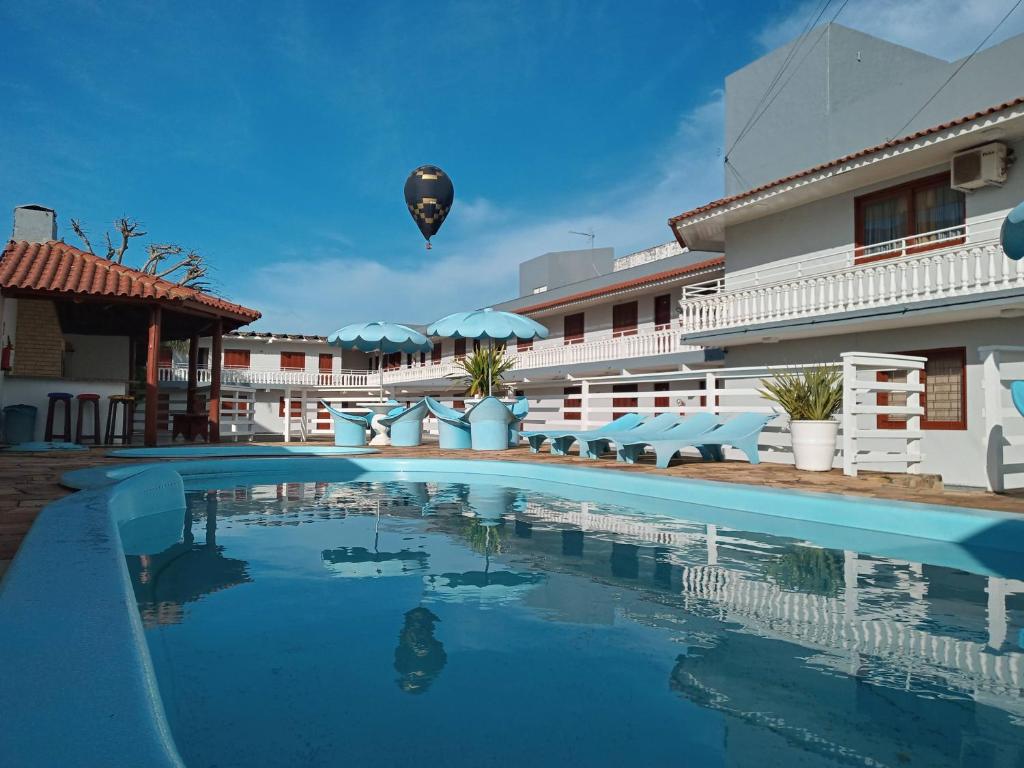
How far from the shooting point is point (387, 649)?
2.68m

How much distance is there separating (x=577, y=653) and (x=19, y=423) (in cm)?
1231

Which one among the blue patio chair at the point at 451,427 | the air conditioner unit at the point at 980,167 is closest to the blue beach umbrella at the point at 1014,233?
the air conditioner unit at the point at 980,167

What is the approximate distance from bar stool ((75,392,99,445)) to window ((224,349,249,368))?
2427 cm

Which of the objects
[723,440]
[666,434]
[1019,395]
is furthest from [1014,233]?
[666,434]

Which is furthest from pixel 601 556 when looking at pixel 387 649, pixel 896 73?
pixel 896 73

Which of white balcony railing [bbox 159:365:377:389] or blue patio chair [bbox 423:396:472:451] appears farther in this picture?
white balcony railing [bbox 159:365:377:389]

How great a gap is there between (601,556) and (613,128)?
21.6 metres

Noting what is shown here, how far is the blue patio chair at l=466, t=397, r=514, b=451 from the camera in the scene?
489 inches

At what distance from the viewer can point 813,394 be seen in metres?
8.55

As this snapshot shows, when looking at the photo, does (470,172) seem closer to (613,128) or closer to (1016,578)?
(613,128)

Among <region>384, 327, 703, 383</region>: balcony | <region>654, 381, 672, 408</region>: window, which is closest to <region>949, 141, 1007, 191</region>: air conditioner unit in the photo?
<region>384, 327, 703, 383</region>: balcony

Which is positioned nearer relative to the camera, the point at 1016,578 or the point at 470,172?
the point at 1016,578

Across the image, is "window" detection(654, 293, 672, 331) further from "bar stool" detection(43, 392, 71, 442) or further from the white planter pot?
"bar stool" detection(43, 392, 71, 442)

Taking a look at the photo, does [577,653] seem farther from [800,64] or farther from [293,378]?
[293,378]
